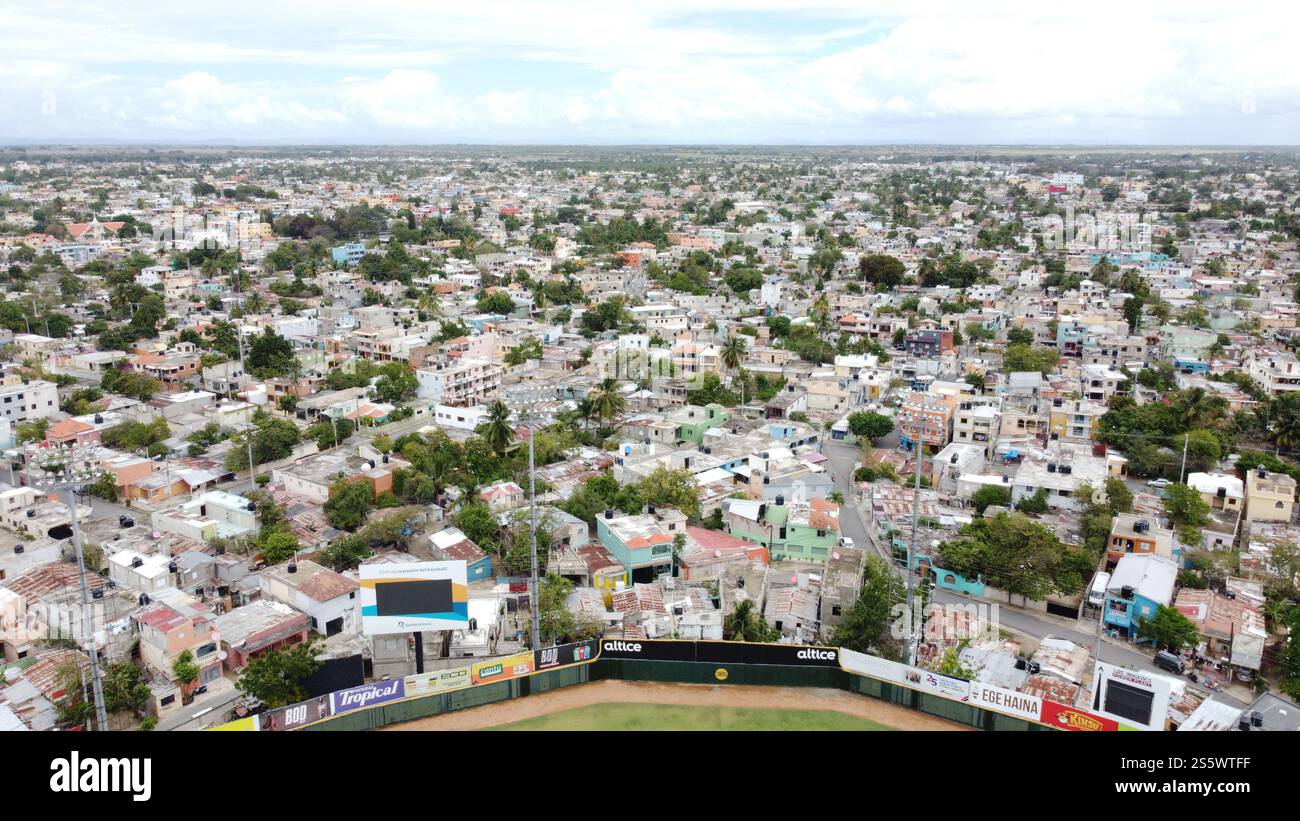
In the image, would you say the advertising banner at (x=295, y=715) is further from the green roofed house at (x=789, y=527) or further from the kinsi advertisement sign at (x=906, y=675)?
the green roofed house at (x=789, y=527)

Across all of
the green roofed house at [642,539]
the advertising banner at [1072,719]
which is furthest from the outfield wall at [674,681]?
the green roofed house at [642,539]

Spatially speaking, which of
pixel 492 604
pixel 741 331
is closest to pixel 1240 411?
pixel 741 331

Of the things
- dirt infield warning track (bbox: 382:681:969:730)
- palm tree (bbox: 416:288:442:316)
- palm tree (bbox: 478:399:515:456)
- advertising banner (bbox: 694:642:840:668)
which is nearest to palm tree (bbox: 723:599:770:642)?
advertising banner (bbox: 694:642:840:668)

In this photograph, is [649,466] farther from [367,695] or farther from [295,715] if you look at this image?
[295,715]

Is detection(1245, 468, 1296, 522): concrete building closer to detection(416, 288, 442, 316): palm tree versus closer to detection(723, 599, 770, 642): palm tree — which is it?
detection(723, 599, 770, 642): palm tree

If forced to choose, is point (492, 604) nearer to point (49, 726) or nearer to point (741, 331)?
point (49, 726)

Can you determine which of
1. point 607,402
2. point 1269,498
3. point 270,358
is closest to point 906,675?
point 1269,498
